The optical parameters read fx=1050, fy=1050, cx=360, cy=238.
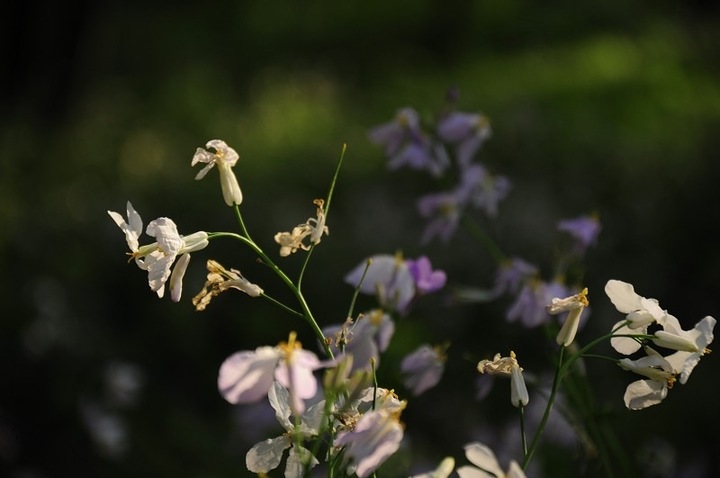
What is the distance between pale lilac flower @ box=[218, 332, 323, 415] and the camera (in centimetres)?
80

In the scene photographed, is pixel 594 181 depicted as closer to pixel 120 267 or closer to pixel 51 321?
pixel 120 267

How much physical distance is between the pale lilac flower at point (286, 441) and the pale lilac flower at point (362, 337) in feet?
0.18

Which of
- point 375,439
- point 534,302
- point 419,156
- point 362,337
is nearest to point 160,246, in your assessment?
point 362,337

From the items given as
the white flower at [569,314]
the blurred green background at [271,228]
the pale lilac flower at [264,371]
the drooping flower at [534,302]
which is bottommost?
the blurred green background at [271,228]

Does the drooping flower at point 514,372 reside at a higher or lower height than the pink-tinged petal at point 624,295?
lower

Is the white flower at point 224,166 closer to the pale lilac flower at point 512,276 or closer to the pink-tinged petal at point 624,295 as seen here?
the pink-tinged petal at point 624,295

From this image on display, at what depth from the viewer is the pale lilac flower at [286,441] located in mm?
938

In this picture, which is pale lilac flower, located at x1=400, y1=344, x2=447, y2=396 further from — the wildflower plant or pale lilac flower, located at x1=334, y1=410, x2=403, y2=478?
pale lilac flower, located at x1=334, y1=410, x2=403, y2=478

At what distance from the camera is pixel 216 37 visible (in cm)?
1396

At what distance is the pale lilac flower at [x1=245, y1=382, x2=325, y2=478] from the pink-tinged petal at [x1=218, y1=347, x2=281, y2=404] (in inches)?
5.1

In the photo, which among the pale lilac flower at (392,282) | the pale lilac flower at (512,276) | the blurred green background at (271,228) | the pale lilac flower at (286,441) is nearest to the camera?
the pale lilac flower at (286,441)

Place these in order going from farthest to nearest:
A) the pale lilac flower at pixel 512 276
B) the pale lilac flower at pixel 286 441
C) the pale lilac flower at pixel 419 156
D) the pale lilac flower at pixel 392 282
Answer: the pale lilac flower at pixel 419 156 < the pale lilac flower at pixel 512 276 < the pale lilac flower at pixel 392 282 < the pale lilac flower at pixel 286 441

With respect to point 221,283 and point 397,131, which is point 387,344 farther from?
point 397,131

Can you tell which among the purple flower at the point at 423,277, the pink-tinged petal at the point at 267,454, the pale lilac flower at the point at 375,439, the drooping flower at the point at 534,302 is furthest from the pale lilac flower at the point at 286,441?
the drooping flower at the point at 534,302
